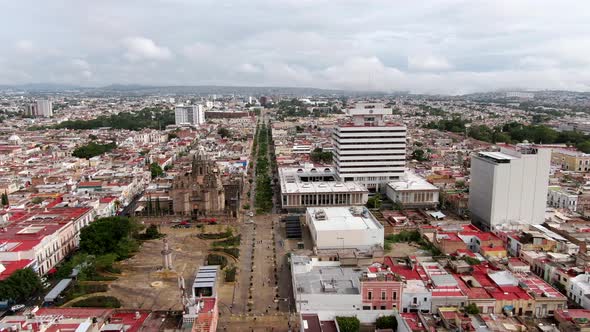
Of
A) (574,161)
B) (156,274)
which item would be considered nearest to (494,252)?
(156,274)

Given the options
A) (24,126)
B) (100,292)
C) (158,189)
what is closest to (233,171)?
(158,189)

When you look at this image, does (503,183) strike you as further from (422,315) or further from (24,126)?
(24,126)

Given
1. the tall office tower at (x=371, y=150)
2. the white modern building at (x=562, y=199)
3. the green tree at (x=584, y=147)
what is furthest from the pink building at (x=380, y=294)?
the green tree at (x=584, y=147)

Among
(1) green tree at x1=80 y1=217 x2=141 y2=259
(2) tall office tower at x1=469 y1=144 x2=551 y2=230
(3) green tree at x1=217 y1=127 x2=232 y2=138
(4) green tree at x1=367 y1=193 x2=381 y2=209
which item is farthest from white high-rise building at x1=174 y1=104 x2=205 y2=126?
(2) tall office tower at x1=469 y1=144 x2=551 y2=230

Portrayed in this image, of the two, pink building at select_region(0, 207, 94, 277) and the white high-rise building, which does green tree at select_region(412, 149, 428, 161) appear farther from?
the white high-rise building

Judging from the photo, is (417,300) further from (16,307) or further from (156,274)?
(16,307)

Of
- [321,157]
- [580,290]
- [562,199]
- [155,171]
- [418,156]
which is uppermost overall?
[418,156]
